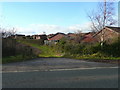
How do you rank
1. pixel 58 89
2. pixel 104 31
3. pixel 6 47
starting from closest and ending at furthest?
pixel 58 89
pixel 6 47
pixel 104 31

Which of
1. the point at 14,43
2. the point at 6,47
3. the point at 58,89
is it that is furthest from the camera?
the point at 14,43

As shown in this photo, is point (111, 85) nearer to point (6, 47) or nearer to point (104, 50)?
point (6, 47)

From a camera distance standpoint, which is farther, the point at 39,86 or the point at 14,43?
the point at 14,43

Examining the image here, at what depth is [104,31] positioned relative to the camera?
21.3 metres

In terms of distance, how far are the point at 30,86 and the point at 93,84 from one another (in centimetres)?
250

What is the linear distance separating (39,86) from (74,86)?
134 cm

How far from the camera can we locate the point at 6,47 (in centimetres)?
1569

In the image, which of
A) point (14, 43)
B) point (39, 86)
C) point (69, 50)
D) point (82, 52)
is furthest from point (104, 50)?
point (39, 86)

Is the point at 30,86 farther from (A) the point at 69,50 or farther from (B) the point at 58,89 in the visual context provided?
(A) the point at 69,50

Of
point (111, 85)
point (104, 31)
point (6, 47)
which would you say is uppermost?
point (104, 31)

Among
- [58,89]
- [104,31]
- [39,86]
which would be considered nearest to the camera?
[58,89]

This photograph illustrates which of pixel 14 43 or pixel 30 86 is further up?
pixel 14 43

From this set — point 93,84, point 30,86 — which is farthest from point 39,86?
point 93,84

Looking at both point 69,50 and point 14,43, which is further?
point 69,50
